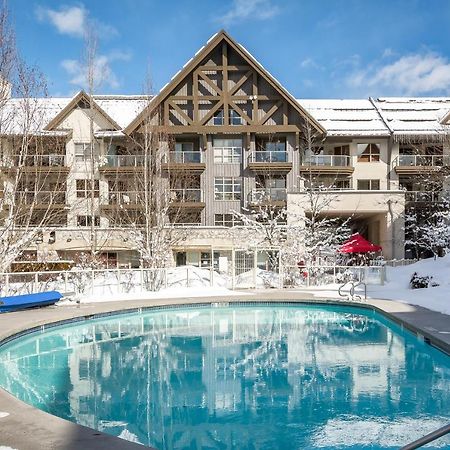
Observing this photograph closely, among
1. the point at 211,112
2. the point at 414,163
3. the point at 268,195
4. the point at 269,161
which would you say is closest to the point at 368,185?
the point at 414,163

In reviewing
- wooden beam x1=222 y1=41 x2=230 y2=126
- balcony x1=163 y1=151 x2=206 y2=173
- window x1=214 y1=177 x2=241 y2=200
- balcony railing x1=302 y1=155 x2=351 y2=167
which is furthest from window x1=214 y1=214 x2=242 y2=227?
balcony railing x1=302 y1=155 x2=351 y2=167

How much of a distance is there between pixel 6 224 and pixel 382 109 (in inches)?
1189

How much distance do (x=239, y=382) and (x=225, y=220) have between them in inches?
949

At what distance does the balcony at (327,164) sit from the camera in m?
33.7

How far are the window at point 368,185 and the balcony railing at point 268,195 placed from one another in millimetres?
Result: 5850

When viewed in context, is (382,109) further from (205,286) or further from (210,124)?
(205,286)

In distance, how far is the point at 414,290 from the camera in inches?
786

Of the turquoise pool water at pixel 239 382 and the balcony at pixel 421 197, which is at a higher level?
the balcony at pixel 421 197

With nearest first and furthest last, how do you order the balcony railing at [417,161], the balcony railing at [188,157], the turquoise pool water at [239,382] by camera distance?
1. the turquoise pool water at [239,382]
2. the balcony railing at [188,157]
3. the balcony railing at [417,161]

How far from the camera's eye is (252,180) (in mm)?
33469

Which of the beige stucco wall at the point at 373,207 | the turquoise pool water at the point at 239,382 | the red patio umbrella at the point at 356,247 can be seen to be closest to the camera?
the turquoise pool water at the point at 239,382

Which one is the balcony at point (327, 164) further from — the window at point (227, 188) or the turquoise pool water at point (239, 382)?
the turquoise pool water at point (239, 382)

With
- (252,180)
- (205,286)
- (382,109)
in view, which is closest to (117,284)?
(205,286)

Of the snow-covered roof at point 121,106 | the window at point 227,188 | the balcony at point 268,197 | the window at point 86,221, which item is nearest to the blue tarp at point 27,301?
the window at point 86,221
